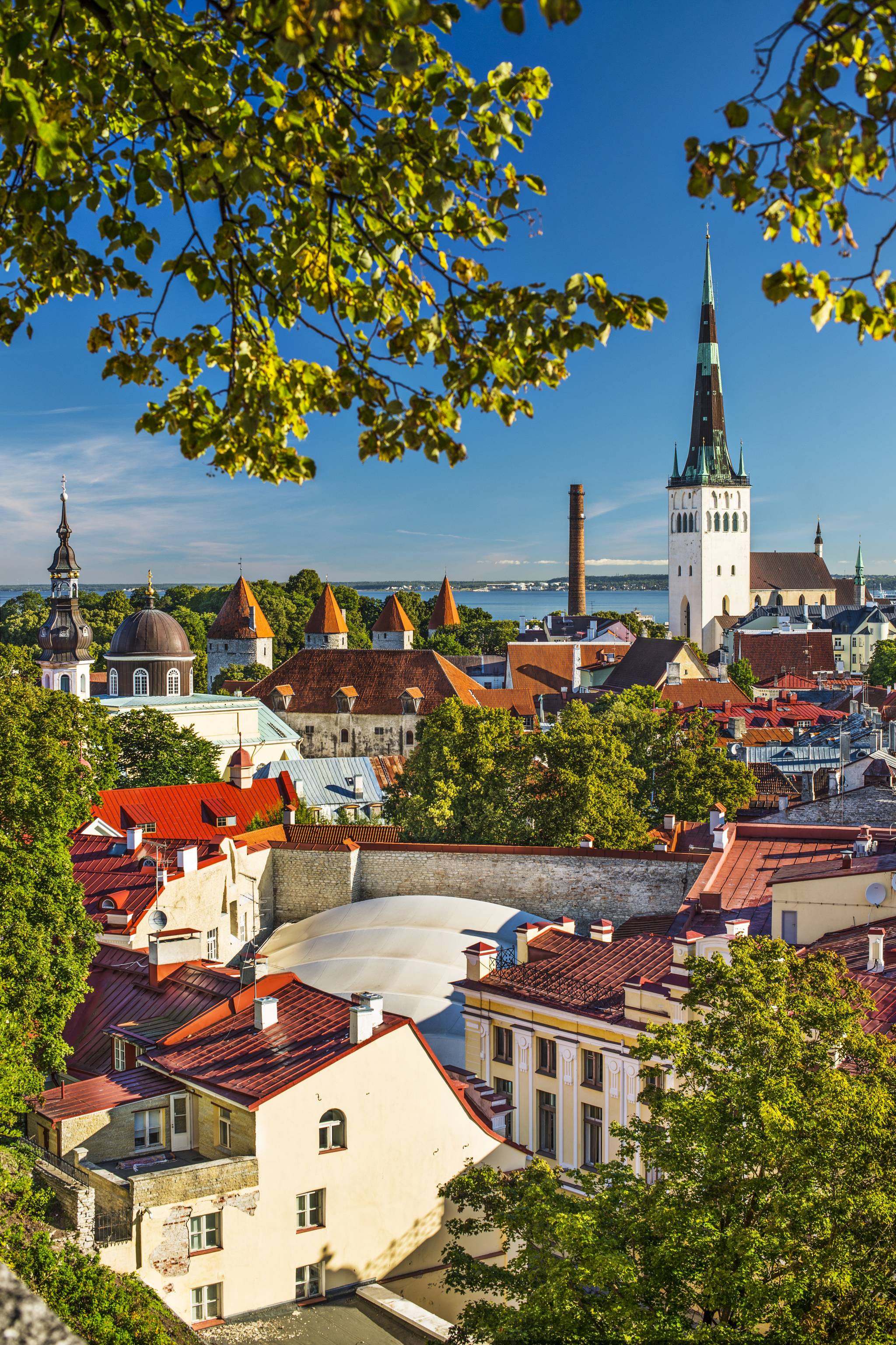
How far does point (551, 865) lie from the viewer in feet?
103

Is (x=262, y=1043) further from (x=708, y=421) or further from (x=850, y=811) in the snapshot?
(x=708, y=421)

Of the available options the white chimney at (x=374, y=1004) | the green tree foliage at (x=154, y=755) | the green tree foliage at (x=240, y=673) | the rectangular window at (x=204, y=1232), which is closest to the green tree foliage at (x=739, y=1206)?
the rectangular window at (x=204, y=1232)

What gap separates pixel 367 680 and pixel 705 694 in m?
19.8

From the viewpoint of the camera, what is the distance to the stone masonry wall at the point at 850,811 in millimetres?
33219

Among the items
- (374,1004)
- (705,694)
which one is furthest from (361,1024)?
(705,694)

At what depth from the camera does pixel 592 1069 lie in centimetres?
2109

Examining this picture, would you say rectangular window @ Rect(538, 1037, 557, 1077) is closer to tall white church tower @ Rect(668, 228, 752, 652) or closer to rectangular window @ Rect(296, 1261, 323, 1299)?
rectangular window @ Rect(296, 1261, 323, 1299)

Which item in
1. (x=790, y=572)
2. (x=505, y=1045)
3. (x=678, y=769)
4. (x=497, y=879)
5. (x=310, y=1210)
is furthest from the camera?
(x=790, y=572)

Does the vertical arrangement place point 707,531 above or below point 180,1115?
above

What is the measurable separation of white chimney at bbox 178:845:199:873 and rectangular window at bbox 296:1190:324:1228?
12.6 m

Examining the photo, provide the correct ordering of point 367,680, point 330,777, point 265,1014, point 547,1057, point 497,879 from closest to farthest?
1. point 265,1014
2. point 547,1057
3. point 497,879
4. point 330,777
5. point 367,680

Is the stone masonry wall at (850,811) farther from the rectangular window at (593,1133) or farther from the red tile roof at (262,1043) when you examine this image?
the red tile roof at (262,1043)

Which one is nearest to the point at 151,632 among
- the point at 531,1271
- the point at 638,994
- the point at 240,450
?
the point at 638,994

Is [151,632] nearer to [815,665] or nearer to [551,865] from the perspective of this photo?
[551,865]
